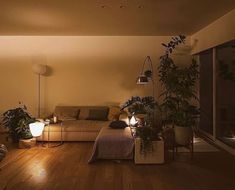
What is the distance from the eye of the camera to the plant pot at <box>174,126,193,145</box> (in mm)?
4918

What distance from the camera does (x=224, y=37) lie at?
4887 millimetres

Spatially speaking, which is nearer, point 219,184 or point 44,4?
point 219,184

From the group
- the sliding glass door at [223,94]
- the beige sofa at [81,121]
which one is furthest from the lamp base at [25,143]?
the sliding glass door at [223,94]

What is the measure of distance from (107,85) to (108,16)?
96.7 inches

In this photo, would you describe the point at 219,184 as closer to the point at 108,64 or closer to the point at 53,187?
the point at 53,187

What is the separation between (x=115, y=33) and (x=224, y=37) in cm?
277

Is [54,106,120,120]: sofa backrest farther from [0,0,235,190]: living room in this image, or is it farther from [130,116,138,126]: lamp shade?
[130,116,138,126]: lamp shade

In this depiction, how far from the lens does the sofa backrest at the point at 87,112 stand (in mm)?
6512

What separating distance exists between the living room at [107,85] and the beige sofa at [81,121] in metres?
0.02

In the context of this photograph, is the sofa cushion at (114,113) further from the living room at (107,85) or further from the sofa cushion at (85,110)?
the sofa cushion at (85,110)

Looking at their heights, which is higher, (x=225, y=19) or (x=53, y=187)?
(x=225, y=19)

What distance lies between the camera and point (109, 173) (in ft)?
13.0

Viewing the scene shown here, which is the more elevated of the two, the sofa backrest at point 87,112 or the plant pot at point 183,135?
the sofa backrest at point 87,112

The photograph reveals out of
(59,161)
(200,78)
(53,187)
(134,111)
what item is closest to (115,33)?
(134,111)
